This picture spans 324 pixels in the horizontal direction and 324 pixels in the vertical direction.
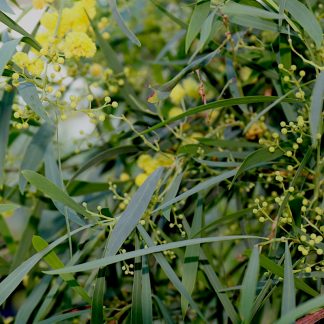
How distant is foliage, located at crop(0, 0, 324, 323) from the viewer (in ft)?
1.95

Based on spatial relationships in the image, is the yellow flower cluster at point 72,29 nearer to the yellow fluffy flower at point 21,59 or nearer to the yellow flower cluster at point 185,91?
the yellow fluffy flower at point 21,59

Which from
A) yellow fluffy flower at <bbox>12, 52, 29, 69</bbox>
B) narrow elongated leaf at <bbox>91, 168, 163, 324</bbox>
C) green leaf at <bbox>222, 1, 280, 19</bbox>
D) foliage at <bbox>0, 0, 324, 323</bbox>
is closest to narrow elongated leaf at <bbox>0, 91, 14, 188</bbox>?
foliage at <bbox>0, 0, 324, 323</bbox>

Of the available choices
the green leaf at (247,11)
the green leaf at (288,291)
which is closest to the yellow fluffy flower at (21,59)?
the green leaf at (247,11)

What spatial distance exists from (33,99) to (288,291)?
0.30m

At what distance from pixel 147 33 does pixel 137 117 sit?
41 centimetres

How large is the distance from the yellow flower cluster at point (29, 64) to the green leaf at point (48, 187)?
0.11 metres

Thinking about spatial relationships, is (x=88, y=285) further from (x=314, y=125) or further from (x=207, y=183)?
(x=314, y=125)

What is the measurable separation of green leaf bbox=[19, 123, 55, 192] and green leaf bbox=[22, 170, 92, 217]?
21 cm

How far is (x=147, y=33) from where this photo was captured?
1.24 m

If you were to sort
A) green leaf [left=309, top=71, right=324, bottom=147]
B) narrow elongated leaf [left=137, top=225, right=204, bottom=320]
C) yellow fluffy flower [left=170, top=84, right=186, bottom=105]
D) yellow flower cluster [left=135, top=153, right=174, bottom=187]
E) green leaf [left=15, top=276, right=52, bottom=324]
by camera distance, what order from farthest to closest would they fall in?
1. yellow fluffy flower [left=170, top=84, right=186, bottom=105]
2. yellow flower cluster [left=135, top=153, right=174, bottom=187]
3. green leaf [left=15, top=276, right=52, bottom=324]
4. narrow elongated leaf [left=137, top=225, right=204, bottom=320]
5. green leaf [left=309, top=71, right=324, bottom=147]

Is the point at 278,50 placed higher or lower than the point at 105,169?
higher

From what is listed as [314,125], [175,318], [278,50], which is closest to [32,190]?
[175,318]

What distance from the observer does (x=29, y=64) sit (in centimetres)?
66

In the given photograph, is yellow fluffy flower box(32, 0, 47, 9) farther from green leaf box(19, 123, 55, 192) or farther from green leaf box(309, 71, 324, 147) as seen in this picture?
green leaf box(309, 71, 324, 147)
